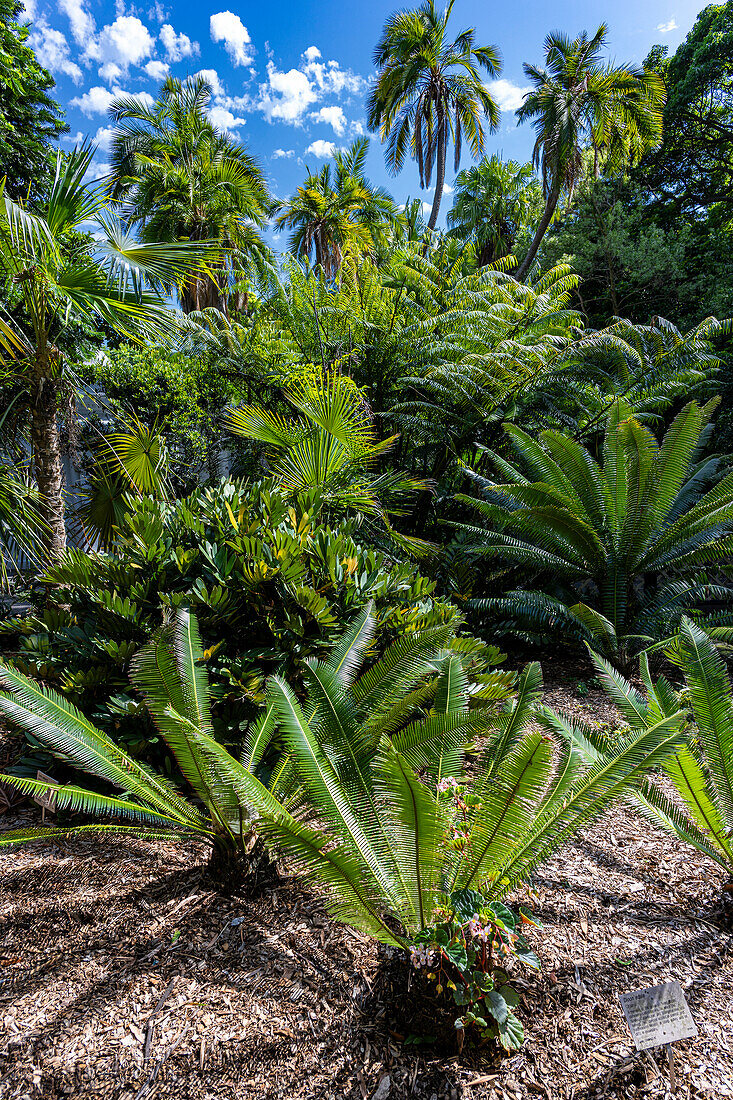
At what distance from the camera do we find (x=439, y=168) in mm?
13617

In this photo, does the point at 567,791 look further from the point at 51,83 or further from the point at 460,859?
the point at 51,83

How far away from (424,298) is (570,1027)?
8117 millimetres

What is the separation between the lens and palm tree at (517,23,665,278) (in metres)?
10.4

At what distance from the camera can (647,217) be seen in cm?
1246

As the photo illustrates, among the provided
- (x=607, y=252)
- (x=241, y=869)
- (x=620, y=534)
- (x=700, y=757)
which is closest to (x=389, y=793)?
(x=241, y=869)

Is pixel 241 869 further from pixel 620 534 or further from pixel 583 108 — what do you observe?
pixel 583 108

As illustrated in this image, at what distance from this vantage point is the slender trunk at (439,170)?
1349cm

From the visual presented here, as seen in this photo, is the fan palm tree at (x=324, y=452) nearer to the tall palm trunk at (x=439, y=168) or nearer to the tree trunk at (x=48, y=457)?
the tree trunk at (x=48, y=457)

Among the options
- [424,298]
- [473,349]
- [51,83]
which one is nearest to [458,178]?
[51,83]

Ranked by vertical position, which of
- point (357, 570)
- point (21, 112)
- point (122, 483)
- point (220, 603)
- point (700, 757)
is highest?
point (21, 112)

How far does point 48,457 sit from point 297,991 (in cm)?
353

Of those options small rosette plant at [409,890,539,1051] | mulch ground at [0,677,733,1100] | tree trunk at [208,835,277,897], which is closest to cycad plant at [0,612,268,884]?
tree trunk at [208,835,277,897]

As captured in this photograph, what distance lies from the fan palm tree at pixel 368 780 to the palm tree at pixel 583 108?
11.7 meters

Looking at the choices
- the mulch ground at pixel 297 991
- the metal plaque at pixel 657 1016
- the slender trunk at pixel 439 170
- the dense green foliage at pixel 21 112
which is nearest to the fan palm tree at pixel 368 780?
the mulch ground at pixel 297 991
